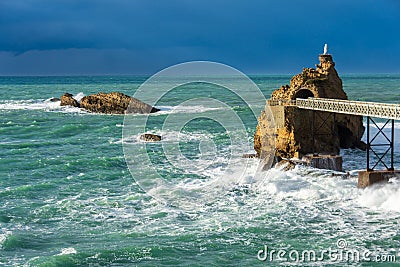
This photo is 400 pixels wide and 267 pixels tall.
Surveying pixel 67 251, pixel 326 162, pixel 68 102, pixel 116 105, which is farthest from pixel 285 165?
pixel 68 102

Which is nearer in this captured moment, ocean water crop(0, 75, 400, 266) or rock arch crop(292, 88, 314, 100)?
ocean water crop(0, 75, 400, 266)

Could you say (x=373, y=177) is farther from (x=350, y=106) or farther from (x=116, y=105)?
(x=116, y=105)

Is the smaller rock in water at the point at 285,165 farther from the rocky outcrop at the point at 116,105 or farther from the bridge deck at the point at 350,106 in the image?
the rocky outcrop at the point at 116,105

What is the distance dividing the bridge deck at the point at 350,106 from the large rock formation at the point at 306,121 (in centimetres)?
54

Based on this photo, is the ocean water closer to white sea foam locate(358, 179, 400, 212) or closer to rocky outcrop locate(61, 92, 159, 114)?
white sea foam locate(358, 179, 400, 212)

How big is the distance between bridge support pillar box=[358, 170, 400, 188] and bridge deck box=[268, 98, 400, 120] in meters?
2.73

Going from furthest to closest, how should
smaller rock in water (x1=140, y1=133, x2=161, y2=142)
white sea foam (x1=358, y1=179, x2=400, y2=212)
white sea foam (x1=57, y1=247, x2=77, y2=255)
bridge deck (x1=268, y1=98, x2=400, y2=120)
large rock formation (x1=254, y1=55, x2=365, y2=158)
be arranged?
smaller rock in water (x1=140, y1=133, x2=161, y2=142), large rock formation (x1=254, y1=55, x2=365, y2=158), bridge deck (x1=268, y1=98, x2=400, y2=120), white sea foam (x1=358, y1=179, x2=400, y2=212), white sea foam (x1=57, y1=247, x2=77, y2=255)

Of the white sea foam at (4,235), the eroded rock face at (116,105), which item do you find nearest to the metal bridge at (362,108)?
the white sea foam at (4,235)

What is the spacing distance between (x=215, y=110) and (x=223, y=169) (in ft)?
125

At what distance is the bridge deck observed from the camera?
25969mm

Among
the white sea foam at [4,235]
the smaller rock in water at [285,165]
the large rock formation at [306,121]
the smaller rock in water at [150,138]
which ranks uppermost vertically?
the large rock formation at [306,121]

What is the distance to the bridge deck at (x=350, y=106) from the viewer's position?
26.0m

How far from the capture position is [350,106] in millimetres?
28906

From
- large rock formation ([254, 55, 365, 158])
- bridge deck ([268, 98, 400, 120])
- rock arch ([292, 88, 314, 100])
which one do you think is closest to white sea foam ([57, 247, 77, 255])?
bridge deck ([268, 98, 400, 120])
